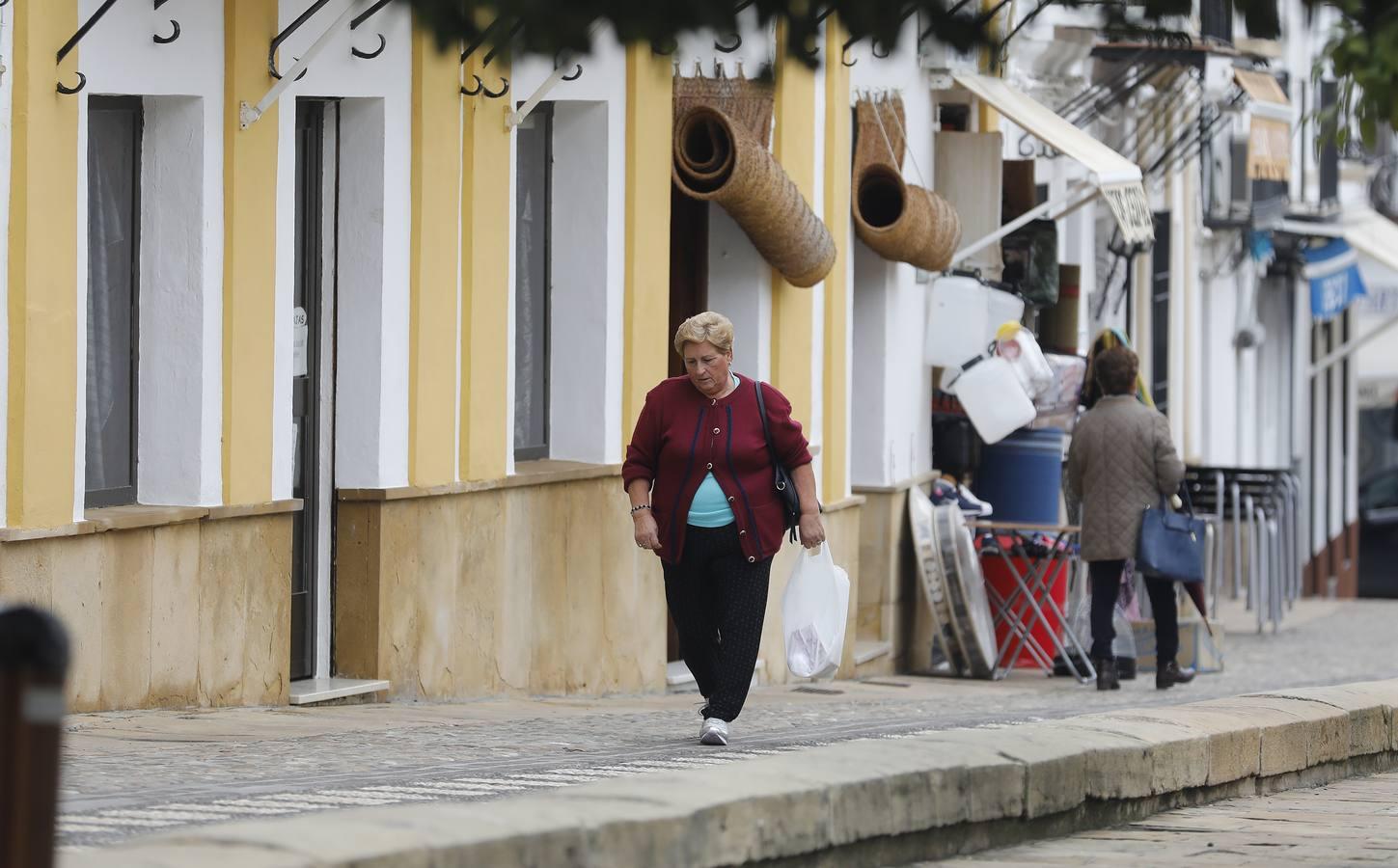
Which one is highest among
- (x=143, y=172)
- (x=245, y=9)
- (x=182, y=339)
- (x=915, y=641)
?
(x=245, y=9)

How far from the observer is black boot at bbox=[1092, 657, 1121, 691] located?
47.3 feet

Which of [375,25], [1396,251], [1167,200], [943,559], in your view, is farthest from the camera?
[1396,251]

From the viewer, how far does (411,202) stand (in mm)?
10828

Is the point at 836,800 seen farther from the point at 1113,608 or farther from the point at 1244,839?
the point at 1113,608

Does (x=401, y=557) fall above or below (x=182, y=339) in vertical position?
below

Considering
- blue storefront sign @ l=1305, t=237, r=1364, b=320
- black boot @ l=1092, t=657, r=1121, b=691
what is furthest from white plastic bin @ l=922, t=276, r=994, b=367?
blue storefront sign @ l=1305, t=237, r=1364, b=320

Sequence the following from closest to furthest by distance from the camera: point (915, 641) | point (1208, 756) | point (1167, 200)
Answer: point (1208, 756) < point (915, 641) < point (1167, 200)

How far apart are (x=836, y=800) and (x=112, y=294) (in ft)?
13.8

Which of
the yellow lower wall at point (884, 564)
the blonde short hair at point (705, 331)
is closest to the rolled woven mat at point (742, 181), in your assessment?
the yellow lower wall at point (884, 564)

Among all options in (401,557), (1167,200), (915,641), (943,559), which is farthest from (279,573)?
(1167,200)

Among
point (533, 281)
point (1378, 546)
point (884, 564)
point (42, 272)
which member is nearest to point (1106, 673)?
point (884, 564)

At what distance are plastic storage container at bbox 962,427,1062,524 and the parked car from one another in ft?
39.8

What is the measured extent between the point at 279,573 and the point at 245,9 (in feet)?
6.97

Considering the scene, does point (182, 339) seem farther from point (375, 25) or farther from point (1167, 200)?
point (1167, 200)
